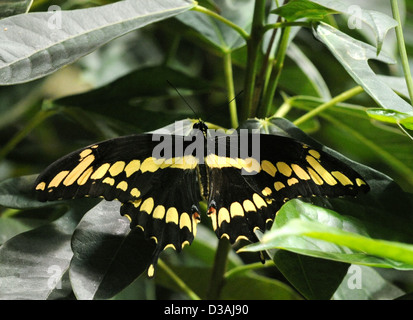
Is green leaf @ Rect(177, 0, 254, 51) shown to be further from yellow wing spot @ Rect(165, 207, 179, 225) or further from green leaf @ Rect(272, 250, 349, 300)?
green leaf @ Rect(272, 250, 349, 300)

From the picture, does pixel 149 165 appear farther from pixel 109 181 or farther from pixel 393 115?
pixel 393 115

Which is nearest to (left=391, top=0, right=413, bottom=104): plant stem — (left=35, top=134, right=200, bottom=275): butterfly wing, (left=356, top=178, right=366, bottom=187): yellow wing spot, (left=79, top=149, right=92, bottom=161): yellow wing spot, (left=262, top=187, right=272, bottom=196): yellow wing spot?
(left=356, top=178, right=366, bottom=187): yellow wing spot

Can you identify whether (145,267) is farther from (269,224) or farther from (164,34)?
(164,34)

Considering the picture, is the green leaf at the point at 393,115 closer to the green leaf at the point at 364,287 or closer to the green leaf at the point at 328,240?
the green leaf at the point at 328,240

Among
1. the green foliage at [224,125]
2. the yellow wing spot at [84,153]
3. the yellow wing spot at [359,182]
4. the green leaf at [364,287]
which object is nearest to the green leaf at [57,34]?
the green foliage at [224,125]

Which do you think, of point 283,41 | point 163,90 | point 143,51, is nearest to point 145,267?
point 283,41

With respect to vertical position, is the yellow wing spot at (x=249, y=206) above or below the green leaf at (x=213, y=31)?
Answer: below
